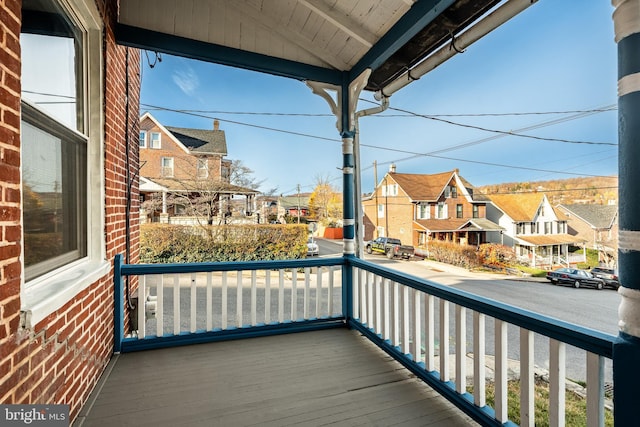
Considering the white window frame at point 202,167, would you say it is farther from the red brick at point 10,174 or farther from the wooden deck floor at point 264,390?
the red brick at point 10,174

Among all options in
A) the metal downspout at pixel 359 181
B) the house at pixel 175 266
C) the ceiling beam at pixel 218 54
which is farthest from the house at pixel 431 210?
the ceiling beam at pixel 218 54

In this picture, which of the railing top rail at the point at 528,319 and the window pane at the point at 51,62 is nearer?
the railing top rail at the point at 528,319

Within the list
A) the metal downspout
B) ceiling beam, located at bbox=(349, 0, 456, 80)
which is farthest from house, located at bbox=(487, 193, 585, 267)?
the metal downspout

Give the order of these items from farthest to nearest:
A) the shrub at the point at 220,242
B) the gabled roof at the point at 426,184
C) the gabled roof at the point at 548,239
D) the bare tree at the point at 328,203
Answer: the shrub at the point at 220,242, the bare tree at the point at 328,203, the gabled roof at the point at 426,184, the gabled roof at the point at 548,239

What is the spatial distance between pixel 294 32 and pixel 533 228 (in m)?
2.55

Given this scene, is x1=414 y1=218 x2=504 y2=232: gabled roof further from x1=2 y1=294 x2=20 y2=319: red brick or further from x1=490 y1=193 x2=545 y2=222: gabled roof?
x1=2 y1=294 x2=20 y2=319: red brick

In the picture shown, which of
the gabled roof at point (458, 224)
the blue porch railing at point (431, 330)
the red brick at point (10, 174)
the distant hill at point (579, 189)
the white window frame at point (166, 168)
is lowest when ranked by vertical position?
the blue porch railing at point (431, 330)

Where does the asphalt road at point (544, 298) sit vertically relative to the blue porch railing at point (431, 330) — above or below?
above

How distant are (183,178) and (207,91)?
5.97 ft

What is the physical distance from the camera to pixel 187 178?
6.58 m

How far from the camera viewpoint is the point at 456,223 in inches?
66.8

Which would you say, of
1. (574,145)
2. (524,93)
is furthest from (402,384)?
(524,93)

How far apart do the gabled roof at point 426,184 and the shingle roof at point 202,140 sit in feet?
18.7

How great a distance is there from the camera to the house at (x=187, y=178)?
5.95 meters
